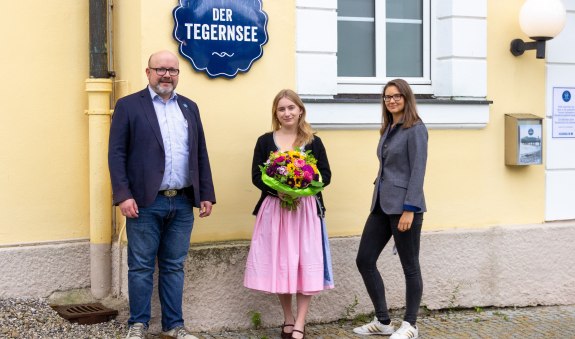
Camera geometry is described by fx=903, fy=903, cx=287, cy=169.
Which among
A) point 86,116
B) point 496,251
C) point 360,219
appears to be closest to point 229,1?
point 86,116

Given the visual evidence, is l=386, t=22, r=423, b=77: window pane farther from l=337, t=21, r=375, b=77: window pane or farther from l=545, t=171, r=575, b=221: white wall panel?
l=545, t=171, r=575, b=221: white wall panel

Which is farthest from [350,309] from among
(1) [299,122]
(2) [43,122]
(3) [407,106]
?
(2) [43,122]

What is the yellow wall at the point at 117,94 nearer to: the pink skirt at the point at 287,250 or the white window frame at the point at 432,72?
the white window frame at the point at 432,72

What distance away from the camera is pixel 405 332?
6566mm

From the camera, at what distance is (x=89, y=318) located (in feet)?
21.4

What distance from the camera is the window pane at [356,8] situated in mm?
7559

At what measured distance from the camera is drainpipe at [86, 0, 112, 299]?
680 cm

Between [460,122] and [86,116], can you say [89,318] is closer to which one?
[86,116]

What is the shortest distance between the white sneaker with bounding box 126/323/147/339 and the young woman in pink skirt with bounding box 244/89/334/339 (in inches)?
32.5

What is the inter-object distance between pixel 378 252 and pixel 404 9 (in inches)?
91.8

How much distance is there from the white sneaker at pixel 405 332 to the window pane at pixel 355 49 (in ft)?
7.19

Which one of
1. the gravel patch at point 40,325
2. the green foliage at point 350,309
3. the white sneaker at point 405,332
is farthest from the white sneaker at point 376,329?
the gravel patch at point 40,325

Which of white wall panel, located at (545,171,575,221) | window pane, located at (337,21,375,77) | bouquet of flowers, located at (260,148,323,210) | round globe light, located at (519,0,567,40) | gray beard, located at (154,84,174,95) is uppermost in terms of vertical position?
round globe light, located at (519,0,567,40)

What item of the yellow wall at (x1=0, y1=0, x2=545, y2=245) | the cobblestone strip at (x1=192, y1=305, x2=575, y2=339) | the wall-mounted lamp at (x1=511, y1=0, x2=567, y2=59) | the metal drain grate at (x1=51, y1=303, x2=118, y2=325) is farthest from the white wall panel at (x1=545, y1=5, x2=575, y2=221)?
the metal drain grate at (x1=51, y1=303, x2=118, y2=325)
